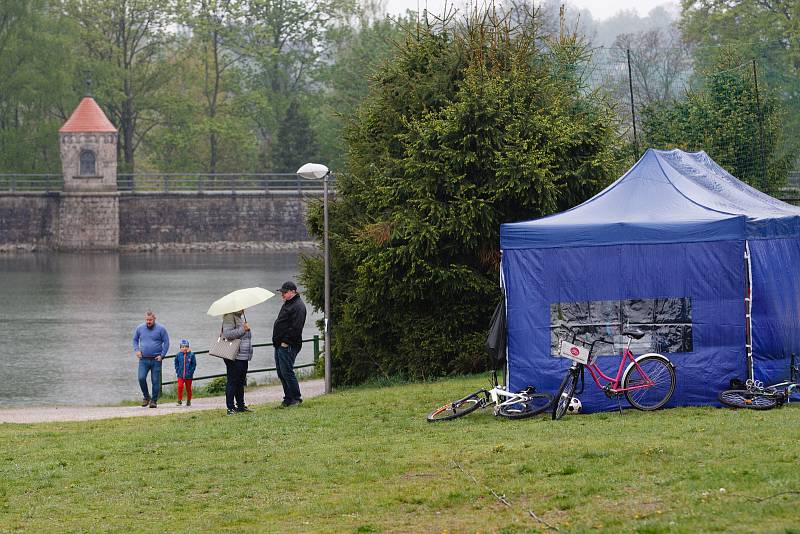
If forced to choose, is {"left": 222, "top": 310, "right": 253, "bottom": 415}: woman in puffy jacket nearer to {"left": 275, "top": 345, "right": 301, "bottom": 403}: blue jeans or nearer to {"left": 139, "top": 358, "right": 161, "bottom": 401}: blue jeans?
{"left": 275, "top": 345, "right": 301, "bottom": 403}: blue jeans

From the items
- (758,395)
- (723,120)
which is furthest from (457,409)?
(723,120)

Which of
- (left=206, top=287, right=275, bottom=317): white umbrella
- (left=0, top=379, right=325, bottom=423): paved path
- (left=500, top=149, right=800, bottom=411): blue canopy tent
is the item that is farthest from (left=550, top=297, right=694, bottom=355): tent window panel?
Answer: (left=0, top=379, right=325, bottom=423): paved path

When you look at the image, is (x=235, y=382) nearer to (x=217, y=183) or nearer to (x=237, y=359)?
(x=237, y=359)

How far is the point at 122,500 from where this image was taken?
33.1ft

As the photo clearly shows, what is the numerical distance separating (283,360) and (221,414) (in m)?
1.30

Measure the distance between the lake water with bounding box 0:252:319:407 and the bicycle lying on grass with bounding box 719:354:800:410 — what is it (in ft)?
43.0

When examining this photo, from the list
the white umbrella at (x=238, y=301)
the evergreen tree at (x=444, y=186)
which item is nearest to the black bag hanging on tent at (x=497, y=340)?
the white umbrella at (x=238, y=301)

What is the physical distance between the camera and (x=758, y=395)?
1300cm

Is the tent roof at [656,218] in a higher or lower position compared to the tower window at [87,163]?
lower

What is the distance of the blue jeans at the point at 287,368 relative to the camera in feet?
51.2

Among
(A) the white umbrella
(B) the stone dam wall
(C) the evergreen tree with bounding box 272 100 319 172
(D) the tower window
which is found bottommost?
(A) the white umbrella

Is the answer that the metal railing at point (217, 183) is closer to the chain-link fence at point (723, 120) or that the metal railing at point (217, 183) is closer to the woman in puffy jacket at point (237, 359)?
the chain-link fence at point (723, 120)

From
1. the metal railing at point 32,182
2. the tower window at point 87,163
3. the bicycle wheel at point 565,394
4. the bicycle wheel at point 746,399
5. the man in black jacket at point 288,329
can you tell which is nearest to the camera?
the bicycle wheel at point 746,399

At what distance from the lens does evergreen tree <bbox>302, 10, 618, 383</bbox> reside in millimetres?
19016
